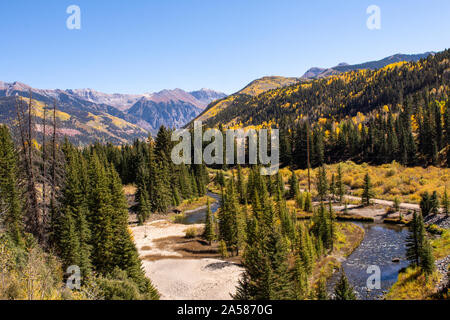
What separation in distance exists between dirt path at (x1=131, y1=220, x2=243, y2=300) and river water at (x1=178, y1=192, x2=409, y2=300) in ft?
45.3

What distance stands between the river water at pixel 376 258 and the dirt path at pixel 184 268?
1380 centimetres

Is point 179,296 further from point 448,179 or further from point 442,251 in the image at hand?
point 448,179

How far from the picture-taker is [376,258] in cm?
4512

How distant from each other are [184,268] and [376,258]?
29.7 m

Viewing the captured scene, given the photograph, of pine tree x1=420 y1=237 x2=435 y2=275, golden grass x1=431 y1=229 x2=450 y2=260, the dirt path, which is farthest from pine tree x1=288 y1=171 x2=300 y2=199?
pine tree x1=420 y1=237 x2=435 y2=275

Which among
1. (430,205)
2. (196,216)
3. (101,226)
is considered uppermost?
(101,226)

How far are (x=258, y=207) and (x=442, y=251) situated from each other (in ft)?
95.1

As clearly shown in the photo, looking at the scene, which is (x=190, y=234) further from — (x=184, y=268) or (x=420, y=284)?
(x=420, y=284)

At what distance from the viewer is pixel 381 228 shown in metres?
59.7

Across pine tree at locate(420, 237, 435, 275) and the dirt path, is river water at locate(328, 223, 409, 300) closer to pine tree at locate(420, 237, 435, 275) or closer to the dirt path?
pine tree at locate(420, 237, 435, 275)

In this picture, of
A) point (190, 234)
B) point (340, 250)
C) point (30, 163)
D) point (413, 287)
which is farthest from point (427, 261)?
point (30, 163)

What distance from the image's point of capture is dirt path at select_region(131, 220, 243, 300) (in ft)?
115

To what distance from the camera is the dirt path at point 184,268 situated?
35.0 meters
